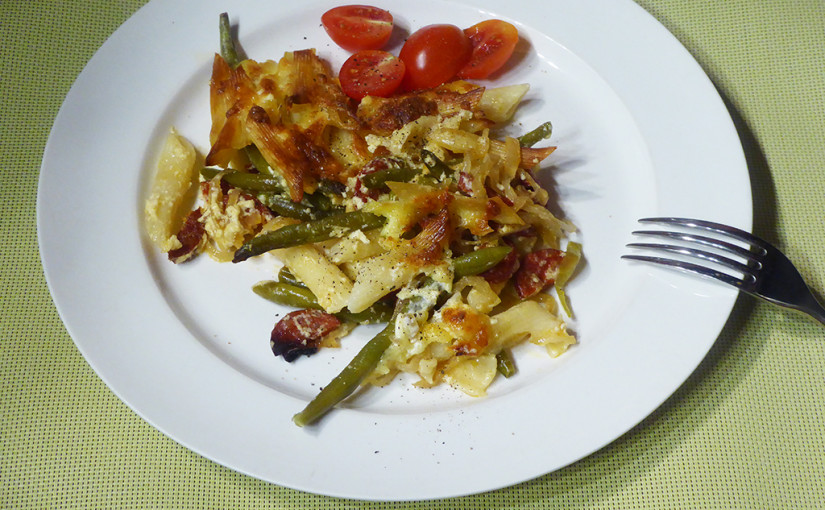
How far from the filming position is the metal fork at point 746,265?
9.59 ft

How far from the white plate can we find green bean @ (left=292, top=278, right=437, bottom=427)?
0.28ft

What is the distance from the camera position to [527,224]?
3.13 m

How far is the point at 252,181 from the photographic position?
10.5ft

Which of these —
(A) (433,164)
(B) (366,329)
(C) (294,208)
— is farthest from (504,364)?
(C) (294,208)

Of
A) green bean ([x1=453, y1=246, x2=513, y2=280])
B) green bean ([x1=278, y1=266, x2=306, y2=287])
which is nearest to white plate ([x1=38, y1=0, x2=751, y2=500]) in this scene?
green bean ([x1=278, y1=266, x2=306, y2=287])

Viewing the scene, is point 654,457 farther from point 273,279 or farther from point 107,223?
point 107,223

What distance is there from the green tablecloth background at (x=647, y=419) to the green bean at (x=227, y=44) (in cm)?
109

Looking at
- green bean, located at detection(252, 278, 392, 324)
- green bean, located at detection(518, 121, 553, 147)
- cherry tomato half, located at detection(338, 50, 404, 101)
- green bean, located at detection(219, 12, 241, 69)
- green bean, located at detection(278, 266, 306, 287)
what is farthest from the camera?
green bean, located at detection(219, 12, 241, 69)

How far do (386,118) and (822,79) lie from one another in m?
2.43

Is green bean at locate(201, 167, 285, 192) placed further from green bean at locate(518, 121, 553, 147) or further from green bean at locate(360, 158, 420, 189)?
green bean at locate(518, 121, 553, 147)

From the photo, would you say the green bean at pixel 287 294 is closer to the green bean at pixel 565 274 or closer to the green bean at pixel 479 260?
the green bean at pixel 479 260

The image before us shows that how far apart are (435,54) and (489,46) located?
290mm

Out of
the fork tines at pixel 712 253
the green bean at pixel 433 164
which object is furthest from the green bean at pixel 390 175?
the fork tines at pixel 712 253

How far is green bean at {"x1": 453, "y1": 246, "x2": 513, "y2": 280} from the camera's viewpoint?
2.91 m
